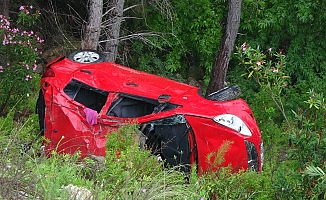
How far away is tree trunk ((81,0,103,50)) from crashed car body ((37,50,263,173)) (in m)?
2.45

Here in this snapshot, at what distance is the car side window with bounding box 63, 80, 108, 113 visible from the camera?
24.0 ft

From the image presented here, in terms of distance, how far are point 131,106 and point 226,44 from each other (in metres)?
5.28

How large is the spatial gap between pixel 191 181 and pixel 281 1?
9211 millimetres

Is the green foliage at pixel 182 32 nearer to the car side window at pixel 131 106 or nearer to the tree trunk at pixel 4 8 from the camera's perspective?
the tree trunk at pixel 4 8

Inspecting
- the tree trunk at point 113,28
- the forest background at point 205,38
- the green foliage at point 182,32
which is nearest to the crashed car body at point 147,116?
the tree trunk at point 113,28

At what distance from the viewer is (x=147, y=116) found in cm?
669

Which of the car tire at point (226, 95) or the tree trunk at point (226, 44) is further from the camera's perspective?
the tree trunk at point (226, 44)

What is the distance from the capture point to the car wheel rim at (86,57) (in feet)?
26.7

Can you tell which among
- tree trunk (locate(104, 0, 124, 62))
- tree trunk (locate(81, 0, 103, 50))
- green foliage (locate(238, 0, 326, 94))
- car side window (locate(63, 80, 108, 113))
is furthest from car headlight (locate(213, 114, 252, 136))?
green foliage (locate(238, 0, 326, 94))

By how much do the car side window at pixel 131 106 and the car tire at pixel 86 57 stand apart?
4.11 feet

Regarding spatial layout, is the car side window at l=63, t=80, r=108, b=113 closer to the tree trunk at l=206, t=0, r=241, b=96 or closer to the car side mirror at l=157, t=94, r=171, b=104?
the car side mirror at l=157, t=94, r=171, b=104

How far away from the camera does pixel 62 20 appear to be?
13867 millimetres

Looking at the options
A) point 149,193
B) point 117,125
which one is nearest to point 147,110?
point 117,125

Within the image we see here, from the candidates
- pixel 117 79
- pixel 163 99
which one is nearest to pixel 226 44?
pixel 117 79
